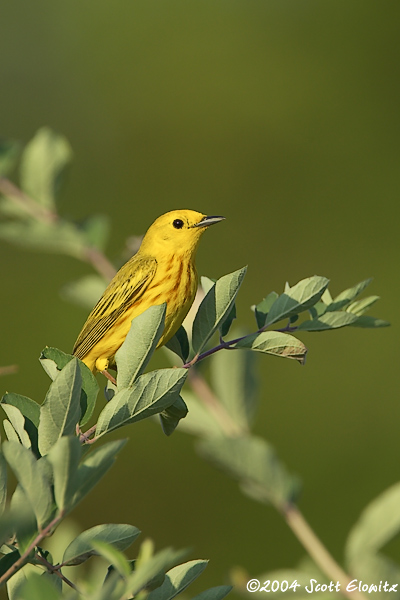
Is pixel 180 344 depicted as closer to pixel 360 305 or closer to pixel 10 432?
pixel 360 305

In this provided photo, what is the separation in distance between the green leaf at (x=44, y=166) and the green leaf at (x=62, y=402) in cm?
218

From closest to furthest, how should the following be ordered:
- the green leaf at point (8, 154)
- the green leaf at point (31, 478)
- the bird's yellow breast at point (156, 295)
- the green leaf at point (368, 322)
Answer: the green leaf at point (31, 478), the green leaf at point (368, 322), the bird's yellow breast at point (156, 295), the green leaf at point (8, 154)

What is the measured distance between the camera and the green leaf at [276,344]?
81.7 inches

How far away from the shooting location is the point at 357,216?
738cm

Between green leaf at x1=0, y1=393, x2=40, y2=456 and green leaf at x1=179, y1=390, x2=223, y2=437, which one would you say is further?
green leaf at x1=179, y1=390, x2=223, y2=437

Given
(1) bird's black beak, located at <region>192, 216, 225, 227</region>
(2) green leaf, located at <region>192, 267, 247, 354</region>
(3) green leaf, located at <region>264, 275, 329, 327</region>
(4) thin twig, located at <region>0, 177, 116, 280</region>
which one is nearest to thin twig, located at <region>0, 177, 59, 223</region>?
(4) thin twig, located at <region>0, 177, 116, 280</region>

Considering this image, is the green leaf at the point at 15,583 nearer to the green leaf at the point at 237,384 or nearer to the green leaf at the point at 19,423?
the green leaf at the point at 19,423

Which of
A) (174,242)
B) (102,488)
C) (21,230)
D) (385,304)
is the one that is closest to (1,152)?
(21,230)

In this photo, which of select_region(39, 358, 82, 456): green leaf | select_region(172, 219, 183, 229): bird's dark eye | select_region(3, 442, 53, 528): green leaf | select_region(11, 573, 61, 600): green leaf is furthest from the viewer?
select_region(172, 219, 183, 229): bird's dark eye

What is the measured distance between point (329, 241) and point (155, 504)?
3.10 meters

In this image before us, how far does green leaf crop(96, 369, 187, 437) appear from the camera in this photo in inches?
64.2

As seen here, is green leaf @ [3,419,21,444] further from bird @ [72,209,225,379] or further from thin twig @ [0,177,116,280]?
thin twig @ [0,177,116,280]

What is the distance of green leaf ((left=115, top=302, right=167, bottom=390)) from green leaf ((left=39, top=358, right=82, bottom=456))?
25 centimetres

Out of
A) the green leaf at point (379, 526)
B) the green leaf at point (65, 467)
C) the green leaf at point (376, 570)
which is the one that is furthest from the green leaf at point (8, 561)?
the green leaf at point (379, 526)
